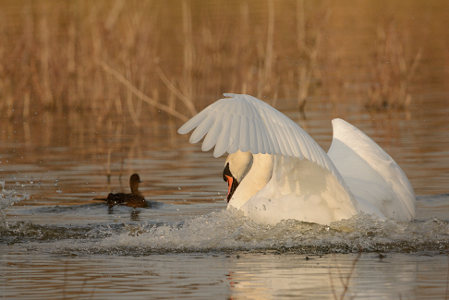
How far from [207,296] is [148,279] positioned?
74cm

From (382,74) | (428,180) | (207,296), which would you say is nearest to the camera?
(207,296)

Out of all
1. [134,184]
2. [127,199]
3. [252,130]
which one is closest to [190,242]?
[252,130]

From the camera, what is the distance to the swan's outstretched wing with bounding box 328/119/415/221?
8781 millimetres

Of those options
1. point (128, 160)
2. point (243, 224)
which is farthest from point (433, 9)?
point (243, 224)

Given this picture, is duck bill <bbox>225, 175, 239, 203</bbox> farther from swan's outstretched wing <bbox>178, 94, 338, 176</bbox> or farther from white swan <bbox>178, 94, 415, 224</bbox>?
swan's outstretched wing <bbox>178, 94, 338, 176</bbox>

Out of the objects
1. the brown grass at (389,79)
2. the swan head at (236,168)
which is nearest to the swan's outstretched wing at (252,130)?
the swan head at (236,168)

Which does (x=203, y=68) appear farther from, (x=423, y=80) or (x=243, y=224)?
(x=243, y=224)

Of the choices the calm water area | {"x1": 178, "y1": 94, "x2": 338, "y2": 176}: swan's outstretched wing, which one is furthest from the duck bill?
{"x1": 178, "y1": 94, "x2": 338, "y2": 176}: swan's outstretched wing

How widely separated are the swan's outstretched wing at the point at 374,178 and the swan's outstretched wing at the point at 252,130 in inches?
43.8

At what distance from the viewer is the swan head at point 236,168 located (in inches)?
383

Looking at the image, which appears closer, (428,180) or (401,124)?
(428,180)

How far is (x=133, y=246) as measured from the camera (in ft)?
28.5

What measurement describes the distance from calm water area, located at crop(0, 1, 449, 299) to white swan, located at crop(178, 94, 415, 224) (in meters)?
0.14

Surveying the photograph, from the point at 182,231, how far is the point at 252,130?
1840mm
